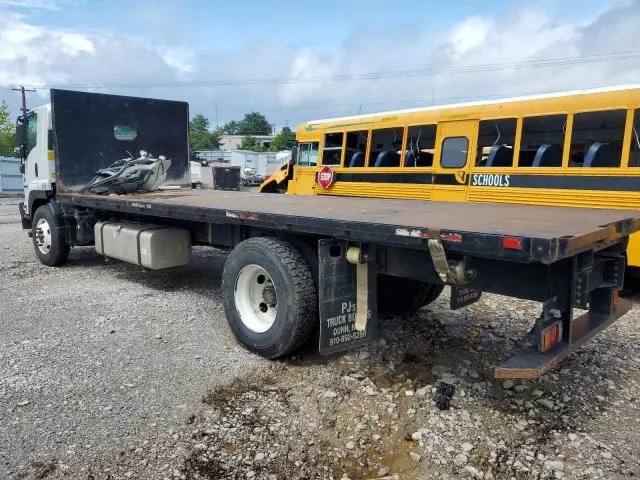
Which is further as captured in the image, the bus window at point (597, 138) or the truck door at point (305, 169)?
the truck door at point (305, 169)

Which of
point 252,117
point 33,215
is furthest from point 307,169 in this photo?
point 252,117

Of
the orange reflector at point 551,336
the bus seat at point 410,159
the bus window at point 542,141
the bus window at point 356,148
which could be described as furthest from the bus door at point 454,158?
the orange reflector at point 551,336

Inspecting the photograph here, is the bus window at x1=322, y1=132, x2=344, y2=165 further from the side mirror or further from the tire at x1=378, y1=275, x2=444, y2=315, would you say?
the tire at x1=378, y1=275, x2=444, y2=315

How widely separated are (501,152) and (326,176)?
161 inches

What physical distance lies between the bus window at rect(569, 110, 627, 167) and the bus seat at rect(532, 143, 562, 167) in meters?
0.20

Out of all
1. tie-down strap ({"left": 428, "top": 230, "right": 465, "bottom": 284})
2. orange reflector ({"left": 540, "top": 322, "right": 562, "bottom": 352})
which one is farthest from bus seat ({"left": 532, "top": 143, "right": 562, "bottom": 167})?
Result: tie-down strap ({"left": 428, "top": 230, "right": 465, "bottom": 284})

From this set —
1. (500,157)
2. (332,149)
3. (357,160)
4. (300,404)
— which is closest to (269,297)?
(300,404)

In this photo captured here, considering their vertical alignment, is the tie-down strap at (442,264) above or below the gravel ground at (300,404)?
above

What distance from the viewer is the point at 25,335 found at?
511 centimetres

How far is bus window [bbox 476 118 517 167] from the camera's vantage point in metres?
8.12

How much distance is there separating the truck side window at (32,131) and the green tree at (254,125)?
9932cm

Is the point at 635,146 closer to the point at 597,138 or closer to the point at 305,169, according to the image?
the point at 597,138

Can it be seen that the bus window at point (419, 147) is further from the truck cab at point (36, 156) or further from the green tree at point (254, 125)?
the green tree at point (254, 125)

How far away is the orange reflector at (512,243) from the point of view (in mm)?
2735
